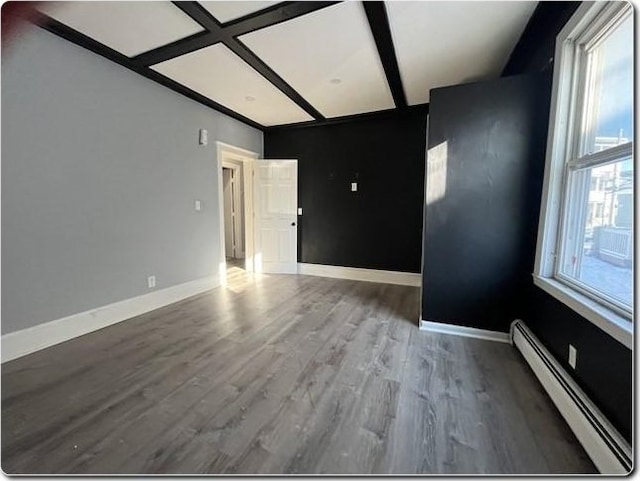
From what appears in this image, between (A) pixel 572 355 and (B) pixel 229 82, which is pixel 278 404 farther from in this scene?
(B) pixel 229 82

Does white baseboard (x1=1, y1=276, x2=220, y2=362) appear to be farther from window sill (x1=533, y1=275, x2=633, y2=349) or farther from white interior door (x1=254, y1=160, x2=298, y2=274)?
window sill (x1=533, y1=275, x2=633, y2=349)

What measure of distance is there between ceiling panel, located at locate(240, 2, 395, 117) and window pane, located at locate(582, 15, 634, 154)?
4.75ft

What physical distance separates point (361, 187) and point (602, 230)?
316 centimetres

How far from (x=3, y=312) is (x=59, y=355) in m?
0.48

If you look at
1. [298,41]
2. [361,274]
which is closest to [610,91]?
[298,41]

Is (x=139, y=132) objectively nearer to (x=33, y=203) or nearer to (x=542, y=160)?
(x=33, y=203)

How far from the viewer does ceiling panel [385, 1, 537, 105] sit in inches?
77.2

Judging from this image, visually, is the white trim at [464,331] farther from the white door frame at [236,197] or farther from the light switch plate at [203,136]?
the white door frame at [236,197]

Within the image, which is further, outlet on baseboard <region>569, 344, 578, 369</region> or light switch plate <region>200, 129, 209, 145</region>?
light switch plate <region>200, 129, 209, 145</region>

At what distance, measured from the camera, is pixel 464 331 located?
8.53 ft

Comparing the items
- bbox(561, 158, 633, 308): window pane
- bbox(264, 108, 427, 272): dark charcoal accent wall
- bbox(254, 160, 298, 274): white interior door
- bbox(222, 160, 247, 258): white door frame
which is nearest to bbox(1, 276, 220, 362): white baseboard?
bbox(254, 160, 298, 274): white interior door

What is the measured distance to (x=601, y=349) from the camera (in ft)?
4.45

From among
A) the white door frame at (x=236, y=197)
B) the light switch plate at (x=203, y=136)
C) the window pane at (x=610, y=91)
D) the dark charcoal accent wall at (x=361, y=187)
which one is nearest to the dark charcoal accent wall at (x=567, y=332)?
the window pane at (x=610, y=91)

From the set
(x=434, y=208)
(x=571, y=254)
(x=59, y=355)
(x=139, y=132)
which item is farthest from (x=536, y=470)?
(x=139, y=132)
